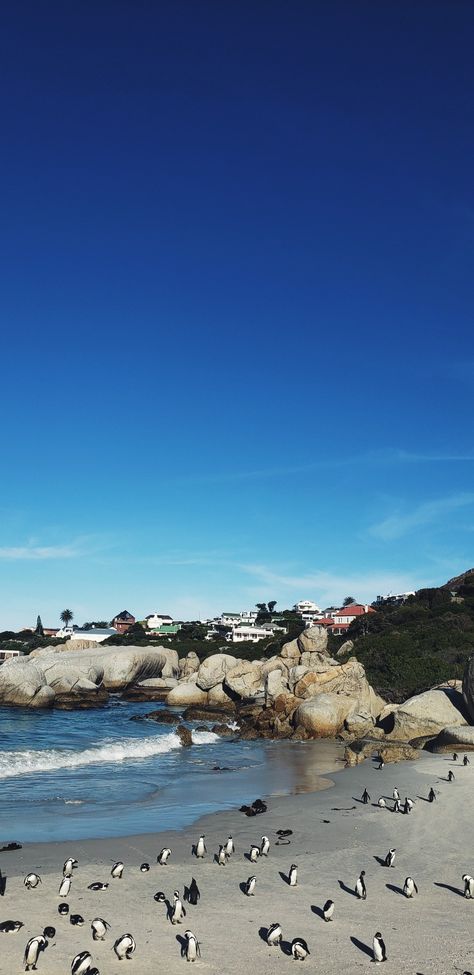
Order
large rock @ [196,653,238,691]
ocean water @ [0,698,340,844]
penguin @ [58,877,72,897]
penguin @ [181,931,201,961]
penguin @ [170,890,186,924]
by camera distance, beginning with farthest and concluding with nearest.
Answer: large rock @ [196,653,238,691]
ocean water @ [0,698,340,844]
penguin @ [58,877,72,897]
penguin @ [170,890,186,924]
penguin @ [181,931,201,961]

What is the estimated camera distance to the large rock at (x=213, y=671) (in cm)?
5547

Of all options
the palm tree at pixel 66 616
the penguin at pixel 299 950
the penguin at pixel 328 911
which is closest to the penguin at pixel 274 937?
the penguin at pixel 299 950

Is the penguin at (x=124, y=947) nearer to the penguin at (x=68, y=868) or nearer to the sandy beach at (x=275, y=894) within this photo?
the sandy beach at (x=275, y=894)

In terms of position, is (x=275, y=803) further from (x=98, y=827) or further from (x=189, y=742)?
(x=189, y=742)

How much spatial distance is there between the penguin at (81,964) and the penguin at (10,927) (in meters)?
2.05

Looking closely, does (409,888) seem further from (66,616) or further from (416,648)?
(66,616)

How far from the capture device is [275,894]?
13.6m

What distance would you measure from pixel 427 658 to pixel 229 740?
59.0 ft

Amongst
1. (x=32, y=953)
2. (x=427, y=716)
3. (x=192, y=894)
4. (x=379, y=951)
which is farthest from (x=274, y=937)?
(x=427, y=716)

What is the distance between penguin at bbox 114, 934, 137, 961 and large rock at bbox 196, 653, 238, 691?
44.6m

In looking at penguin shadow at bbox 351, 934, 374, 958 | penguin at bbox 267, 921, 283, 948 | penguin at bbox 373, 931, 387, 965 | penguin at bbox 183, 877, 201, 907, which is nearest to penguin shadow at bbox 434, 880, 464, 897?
penguin shadow at bbox 351, 934, 374, 958

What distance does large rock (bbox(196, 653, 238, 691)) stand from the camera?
182 ft

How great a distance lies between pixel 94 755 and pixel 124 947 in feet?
78.8

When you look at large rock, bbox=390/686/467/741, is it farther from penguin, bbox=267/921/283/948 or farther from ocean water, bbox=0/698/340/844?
penguin, bbox=267/921/283/948
